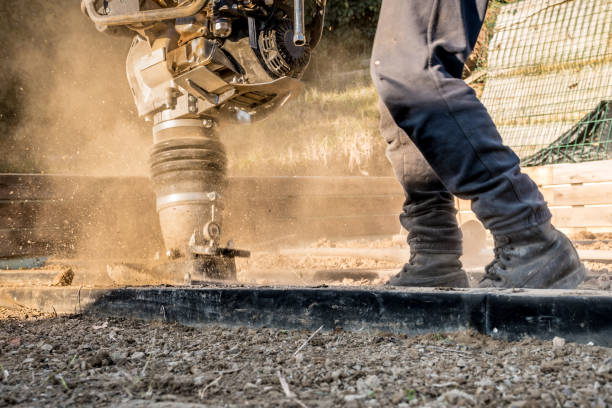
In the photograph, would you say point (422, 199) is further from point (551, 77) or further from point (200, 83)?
point (551, 77)

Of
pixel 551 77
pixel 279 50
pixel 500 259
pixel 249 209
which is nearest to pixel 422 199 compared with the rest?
pixel 500 259

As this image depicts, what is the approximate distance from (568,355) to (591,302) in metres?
0.11

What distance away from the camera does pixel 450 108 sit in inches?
47.5

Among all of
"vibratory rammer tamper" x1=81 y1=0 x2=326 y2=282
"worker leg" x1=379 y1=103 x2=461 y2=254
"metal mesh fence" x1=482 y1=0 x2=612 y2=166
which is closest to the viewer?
"worker leg" x1=379 y1=103 x2=461 y2=254

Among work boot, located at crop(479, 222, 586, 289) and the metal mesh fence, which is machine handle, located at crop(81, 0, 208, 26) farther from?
the metal mesh fence

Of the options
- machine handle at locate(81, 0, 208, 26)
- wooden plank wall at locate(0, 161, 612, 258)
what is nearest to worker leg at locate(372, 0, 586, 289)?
machine handle at locate(81, 0, 208, 26)

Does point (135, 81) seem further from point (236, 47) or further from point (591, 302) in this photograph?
point (591, 302)

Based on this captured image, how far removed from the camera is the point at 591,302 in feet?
3.11

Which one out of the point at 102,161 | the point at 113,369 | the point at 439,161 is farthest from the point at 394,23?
the point at 102,161

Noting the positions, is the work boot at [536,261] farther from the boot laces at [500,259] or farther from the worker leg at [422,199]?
the worker leg at [422,199]

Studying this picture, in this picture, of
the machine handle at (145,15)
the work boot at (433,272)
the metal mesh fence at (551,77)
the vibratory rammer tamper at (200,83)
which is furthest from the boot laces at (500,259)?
the metal mesh fence at (551,77)

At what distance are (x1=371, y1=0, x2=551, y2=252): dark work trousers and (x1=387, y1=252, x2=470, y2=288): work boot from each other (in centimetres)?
29

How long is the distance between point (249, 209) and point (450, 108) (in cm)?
243

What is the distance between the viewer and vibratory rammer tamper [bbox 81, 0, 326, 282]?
7.18ft
